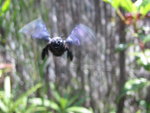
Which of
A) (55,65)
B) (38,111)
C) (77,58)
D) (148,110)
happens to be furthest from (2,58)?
(148,110)

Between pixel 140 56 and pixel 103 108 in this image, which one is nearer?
pixel 140 56

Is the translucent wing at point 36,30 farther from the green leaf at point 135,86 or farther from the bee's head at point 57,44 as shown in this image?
the green leaf at point 135,86

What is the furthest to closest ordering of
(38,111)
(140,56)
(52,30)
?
1. (52,30)
2. (38,111)
3. (140,56)

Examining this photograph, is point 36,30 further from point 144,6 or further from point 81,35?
point 144,6

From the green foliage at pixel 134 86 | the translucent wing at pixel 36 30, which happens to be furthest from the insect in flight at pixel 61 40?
the green foliage at pixel 134 86

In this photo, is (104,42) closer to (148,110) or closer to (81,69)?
(81,69)

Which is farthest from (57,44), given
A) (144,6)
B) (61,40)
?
(144,6)

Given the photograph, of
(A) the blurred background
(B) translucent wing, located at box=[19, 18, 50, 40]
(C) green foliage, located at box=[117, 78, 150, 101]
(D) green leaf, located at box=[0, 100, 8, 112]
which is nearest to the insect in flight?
(B) translucent wing, located at box=[19, 18, 50, 40]

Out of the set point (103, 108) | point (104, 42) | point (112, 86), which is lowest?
point (103, 108)

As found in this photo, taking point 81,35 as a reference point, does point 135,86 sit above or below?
below

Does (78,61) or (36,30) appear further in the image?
(78,61)

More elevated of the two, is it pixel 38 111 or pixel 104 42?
pixel 104 42
